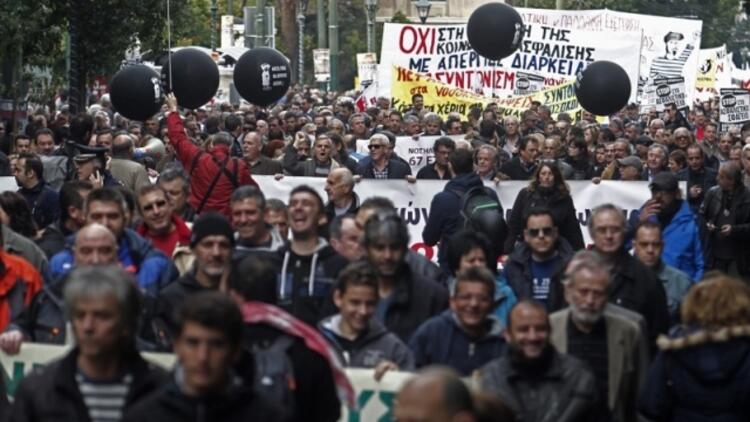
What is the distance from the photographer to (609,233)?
33.2ft

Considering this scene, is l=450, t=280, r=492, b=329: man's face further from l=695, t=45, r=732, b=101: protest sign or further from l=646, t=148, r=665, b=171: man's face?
l=695, t=45, r=732, b=101: protest sign

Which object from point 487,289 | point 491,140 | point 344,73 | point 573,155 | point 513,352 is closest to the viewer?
point 513,352

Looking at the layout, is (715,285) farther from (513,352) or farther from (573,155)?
(573,155)

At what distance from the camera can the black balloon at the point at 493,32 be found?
26.2 meters

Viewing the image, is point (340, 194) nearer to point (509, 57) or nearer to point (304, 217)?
point (304, 217)

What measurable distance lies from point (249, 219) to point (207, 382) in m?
4.33

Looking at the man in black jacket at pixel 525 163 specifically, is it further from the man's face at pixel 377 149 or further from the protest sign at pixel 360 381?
the protest sign at pixel 360 381

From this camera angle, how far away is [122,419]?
6.04m

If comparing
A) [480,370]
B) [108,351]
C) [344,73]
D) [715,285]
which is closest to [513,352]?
[480,370]

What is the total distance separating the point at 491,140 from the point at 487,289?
45.5ft

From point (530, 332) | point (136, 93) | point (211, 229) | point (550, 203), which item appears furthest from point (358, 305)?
point (136, 93)

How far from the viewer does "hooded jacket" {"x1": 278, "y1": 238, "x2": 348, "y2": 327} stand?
30.3 ft

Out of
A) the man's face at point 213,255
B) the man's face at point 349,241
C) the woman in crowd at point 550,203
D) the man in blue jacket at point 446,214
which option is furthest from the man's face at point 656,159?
the man's face at point 213,255

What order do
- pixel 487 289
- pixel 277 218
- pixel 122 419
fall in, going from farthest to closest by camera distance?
pixel 277 218, pixel 487 289, pixel 122 419
